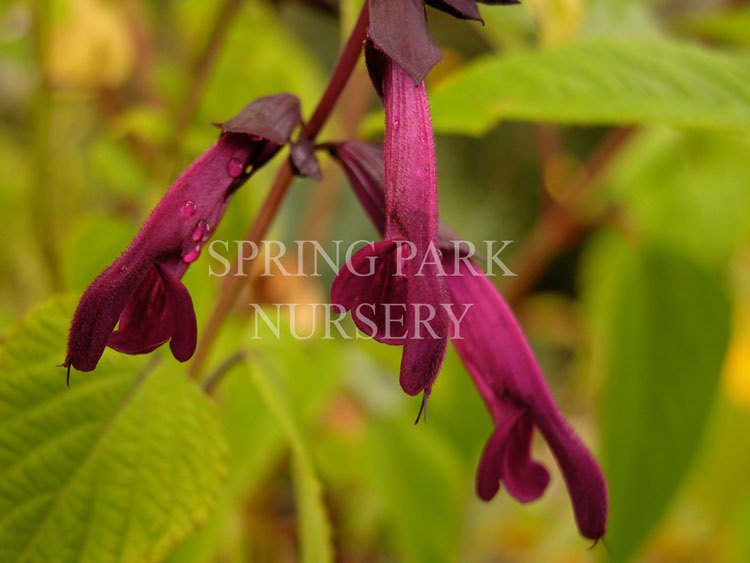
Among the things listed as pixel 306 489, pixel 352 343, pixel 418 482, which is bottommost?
pixel 306 489

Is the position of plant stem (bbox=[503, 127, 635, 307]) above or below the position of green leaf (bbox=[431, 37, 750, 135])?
above

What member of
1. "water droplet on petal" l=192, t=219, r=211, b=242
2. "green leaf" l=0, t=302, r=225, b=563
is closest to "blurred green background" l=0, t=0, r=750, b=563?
"green leaf" l=0, t=302, r=225, b=563

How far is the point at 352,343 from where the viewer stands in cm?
96

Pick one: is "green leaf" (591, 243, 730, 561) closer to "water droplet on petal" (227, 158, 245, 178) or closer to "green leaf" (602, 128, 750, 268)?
"green leaf" (602, 128, 750, 268)

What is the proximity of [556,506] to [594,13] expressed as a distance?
738 millimetres

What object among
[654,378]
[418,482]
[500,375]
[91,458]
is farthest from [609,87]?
[418,482]

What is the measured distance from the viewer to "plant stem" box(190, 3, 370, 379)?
0.32 meters

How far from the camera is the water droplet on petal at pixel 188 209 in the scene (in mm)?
288

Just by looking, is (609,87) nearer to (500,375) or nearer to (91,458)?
(500,375)

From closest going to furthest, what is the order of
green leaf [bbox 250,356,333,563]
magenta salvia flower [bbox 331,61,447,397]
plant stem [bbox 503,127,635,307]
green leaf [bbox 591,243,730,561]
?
→ magenta salvia flower [bbox 331,61,447,397], green leaf [bbox 250,356,333,563], green leaf [bbox 591,243,730,561], plant stem [bbox 503,127,635,307]

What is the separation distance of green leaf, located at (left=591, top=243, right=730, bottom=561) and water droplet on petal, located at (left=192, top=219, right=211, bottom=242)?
517 millimetres

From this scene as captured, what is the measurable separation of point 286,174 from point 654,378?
501 millimetres

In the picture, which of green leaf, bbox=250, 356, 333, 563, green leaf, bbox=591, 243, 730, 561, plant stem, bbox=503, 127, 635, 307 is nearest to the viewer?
green leaf, bbox=250, 356, 333, 563

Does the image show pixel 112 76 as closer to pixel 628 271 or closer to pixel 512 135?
pixel 628 271
